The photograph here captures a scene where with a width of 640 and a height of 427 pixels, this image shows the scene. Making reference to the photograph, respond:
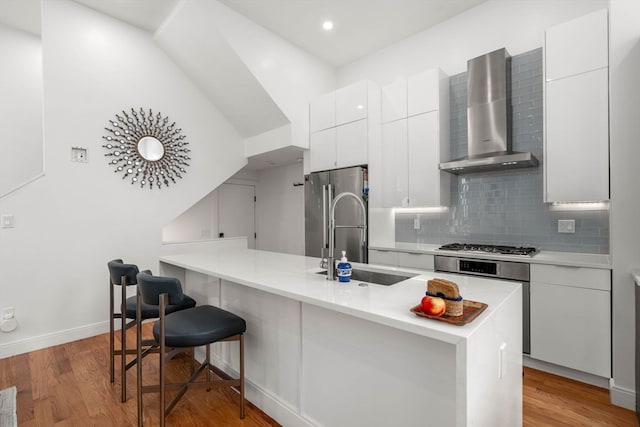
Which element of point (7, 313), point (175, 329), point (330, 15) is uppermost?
point (330, 15)

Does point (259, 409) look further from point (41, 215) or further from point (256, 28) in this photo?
point (256, 28)

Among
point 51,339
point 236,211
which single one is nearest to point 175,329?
point 51,339

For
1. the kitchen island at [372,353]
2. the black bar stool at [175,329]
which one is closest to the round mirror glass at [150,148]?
the kitchen island at [372,353]

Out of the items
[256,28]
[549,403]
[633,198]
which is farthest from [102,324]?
[633,198]

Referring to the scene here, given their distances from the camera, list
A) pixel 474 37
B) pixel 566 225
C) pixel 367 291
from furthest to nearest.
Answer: pixel 474 37, pixel 566 225, pixel 367 291

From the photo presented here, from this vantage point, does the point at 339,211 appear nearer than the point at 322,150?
Yes

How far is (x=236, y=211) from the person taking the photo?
5840mm

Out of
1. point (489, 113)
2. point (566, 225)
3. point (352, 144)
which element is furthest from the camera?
point (352, 144)

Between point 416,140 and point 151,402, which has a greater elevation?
point 416,140

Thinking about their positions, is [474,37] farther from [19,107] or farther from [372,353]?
[19,107]

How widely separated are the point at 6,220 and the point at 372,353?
11.4 ft

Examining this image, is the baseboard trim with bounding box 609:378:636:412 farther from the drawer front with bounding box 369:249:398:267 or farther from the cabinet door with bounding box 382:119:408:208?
the cabinet door with bounding box 382:119:408:208

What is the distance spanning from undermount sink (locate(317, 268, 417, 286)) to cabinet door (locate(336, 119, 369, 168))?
76.2 inches

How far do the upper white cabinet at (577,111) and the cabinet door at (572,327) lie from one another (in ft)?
2.43
